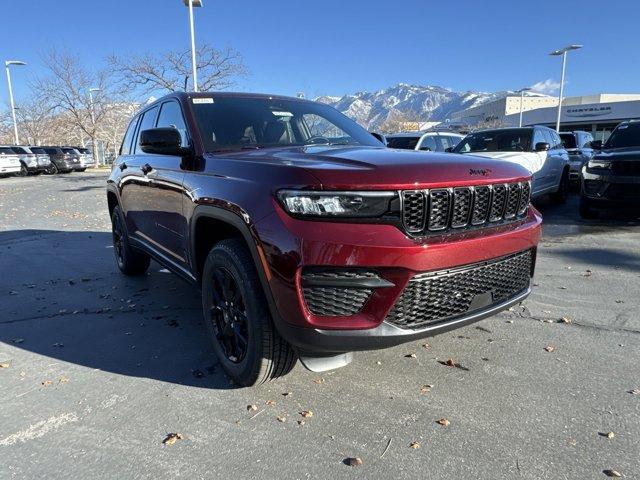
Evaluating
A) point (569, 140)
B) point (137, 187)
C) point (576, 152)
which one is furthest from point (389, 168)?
point (569, 140)

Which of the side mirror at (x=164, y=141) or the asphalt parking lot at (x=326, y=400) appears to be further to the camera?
the side mirror at (x=164, y=141)

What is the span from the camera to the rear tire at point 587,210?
28.9ft

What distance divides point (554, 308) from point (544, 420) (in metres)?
1.93

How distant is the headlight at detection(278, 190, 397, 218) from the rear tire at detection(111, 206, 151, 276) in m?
3.40

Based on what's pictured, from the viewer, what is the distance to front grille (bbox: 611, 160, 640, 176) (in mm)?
7614

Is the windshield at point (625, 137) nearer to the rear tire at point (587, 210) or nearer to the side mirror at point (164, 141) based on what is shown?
the rear tire at point (587, 210)

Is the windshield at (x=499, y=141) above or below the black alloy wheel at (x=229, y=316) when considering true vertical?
above

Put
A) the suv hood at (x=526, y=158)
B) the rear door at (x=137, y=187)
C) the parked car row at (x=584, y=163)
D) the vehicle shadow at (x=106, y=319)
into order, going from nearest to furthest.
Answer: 1. the vehicle shadow at (x=106, y=319)
2. the rear door at (x=137, y=187)
3. the parked car row at (x=584, y=163)
4. the suv hood at (x=526, y=158)

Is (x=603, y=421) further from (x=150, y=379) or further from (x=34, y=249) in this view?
(x=34, y=249)

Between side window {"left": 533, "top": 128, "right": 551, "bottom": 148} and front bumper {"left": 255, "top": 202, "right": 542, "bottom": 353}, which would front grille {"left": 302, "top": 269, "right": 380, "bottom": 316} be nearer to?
front bumper {"left": 255, "top": 202, "right": 542, "bottom": 353}

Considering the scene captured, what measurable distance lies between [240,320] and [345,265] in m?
0.91

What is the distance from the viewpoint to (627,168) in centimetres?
771

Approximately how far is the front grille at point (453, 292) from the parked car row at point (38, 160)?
2849 cm

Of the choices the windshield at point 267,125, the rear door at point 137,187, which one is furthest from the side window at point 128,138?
the windshield at point 267,125
